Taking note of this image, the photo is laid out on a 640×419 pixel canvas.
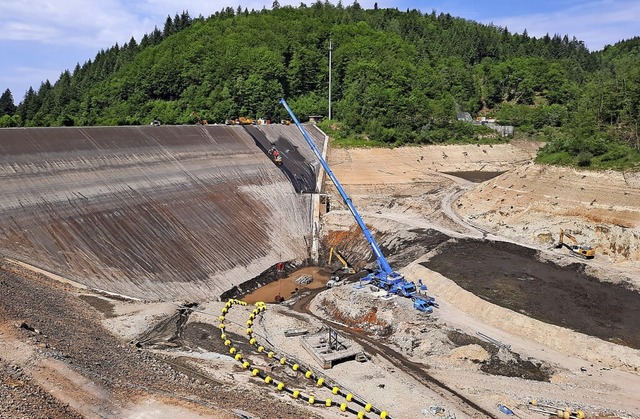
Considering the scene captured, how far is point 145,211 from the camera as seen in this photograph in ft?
134

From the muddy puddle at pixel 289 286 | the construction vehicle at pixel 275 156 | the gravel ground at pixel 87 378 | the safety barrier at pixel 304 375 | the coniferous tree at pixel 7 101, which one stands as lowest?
the muddy puddle at pixel 289 286

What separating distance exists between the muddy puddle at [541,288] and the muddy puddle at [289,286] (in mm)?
9933

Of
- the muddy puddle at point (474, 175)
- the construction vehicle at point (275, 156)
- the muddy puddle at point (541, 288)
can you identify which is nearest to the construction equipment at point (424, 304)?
the muddy puddle at point (541, 288)

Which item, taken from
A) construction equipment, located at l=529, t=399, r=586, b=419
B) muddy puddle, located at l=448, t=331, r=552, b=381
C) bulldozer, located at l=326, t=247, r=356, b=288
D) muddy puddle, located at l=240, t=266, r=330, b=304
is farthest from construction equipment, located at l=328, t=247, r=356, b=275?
construction equipment, located at l=529, t=399, r=586, b=419

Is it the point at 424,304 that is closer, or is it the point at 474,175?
the point at 424,304

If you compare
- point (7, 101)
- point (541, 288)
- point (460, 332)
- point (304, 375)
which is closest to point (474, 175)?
point (541, 288)

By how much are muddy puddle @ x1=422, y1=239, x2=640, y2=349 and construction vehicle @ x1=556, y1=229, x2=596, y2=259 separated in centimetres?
287

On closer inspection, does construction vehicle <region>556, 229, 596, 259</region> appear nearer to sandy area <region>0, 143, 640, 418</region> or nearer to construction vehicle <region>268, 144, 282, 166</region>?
sandy area <region>0, 143, 640, 418</region>

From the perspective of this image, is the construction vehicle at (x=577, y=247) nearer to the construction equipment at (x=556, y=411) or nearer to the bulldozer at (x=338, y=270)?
the bulldozer at (x=338, y=270)

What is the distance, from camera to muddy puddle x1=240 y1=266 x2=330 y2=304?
40062 millimetres

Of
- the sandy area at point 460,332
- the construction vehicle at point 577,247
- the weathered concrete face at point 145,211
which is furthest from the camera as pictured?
the construction vehicle at point 577,247

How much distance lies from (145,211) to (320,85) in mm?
73602

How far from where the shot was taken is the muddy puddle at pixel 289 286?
131 feet

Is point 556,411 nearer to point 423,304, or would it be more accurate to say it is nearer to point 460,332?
point 460,332
